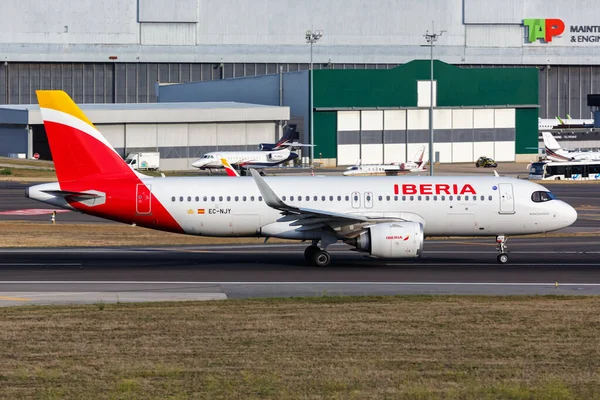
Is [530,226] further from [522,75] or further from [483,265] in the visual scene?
[522,75]

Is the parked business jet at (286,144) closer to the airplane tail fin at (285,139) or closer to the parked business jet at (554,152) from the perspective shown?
the airplane tail fin at (285,139)

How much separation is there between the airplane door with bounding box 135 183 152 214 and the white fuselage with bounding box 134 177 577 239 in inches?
13.7

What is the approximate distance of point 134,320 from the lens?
24.3m

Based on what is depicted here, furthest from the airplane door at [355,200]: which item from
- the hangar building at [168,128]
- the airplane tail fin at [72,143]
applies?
the hangar building at [168,128]

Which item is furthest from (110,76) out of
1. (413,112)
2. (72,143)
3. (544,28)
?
(72,143)

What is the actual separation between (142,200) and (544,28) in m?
123

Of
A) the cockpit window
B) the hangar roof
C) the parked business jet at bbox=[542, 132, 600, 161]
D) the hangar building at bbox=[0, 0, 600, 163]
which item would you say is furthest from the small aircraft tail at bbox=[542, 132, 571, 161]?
the cockpit window

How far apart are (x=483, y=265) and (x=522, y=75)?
3542 inches

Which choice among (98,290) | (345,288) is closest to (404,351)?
(345,288)

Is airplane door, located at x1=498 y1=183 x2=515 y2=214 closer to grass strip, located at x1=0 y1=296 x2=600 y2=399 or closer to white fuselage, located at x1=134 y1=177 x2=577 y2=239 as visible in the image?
white fuselage, located at x1=134 y1=177 x2=577 y2=239

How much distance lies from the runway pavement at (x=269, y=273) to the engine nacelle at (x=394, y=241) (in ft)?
2.53

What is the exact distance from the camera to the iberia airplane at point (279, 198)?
124 ft

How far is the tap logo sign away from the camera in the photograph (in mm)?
149375

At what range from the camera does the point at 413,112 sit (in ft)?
398
